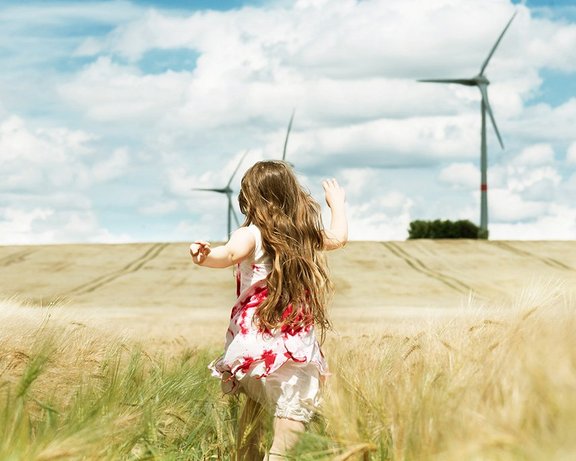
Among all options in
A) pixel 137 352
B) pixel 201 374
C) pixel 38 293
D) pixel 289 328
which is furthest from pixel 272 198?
pixel 38 293

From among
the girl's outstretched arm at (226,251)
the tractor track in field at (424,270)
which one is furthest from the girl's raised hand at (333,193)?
the tractor track in field at (424,270)

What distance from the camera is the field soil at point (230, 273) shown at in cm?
2497

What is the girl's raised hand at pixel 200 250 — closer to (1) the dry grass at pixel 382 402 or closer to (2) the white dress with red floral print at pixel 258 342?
(2) the white dress with red floral print at pixel 258 342

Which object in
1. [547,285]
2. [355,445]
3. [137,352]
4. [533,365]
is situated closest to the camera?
[533,365]

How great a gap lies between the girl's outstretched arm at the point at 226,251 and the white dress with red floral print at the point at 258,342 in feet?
0.22

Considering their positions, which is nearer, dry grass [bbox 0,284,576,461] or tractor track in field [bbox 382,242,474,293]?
dry grass [bbox 0,284,576,461]

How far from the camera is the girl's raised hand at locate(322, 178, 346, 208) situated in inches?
211

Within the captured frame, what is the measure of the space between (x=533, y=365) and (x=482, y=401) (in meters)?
0.24

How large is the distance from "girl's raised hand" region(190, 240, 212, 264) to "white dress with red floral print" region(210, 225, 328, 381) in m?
0.43

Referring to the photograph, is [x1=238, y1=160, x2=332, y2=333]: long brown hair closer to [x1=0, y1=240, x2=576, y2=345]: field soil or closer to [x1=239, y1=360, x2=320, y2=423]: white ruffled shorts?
[x1=239, y1=360, x2=320, y2=423]: white ruffled shorts

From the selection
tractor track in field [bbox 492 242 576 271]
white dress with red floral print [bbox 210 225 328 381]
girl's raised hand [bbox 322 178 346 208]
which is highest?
girl's raised hand [bbox 322 178 346 208]

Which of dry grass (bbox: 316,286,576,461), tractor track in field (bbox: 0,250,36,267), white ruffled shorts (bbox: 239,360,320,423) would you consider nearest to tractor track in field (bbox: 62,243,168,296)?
tractor track in field (bbox: 0,250,36,267)

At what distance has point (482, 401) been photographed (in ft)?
9.29

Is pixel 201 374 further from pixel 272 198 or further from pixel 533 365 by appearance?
pixel 533 365
